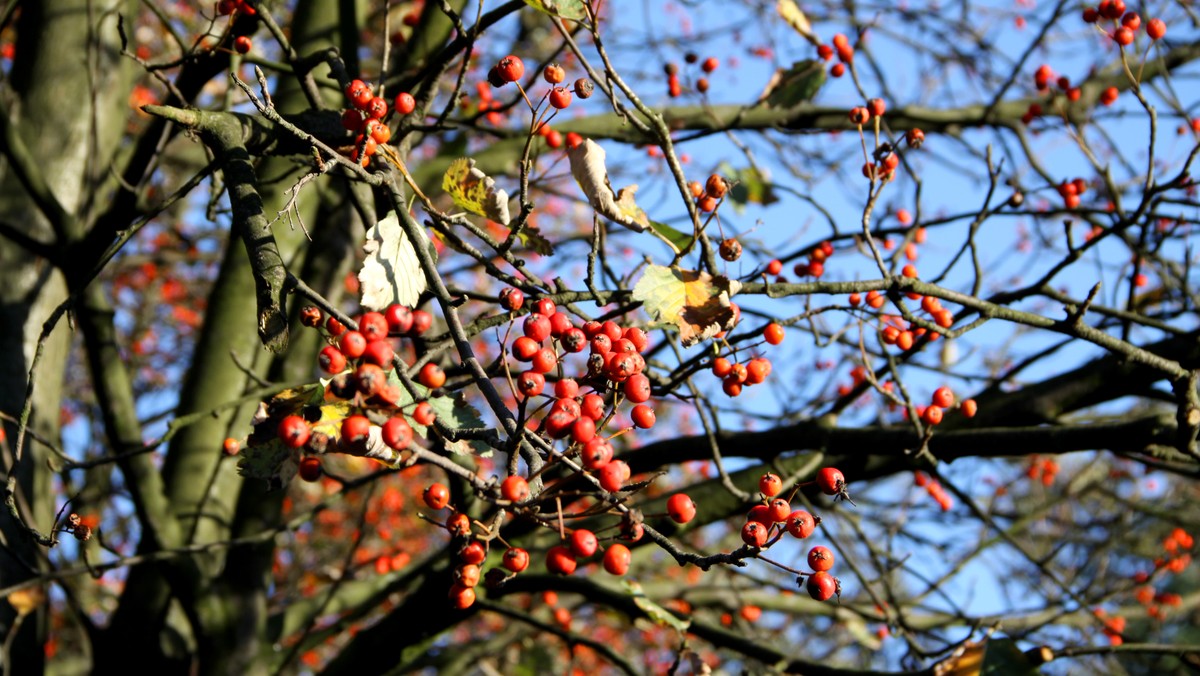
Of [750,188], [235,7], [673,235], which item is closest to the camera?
[673,235]

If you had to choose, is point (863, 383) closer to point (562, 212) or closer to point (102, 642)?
point (102, 642)

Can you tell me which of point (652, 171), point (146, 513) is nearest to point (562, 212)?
point (652, 171)

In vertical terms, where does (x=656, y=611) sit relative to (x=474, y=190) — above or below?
below

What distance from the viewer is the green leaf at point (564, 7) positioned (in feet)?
6.06

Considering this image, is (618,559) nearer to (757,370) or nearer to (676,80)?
(757,370)

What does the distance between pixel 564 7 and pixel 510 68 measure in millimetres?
200

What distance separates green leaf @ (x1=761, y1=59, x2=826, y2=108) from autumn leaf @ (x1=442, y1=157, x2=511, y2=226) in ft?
6.16

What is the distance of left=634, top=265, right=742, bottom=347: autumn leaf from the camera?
5.59 ft

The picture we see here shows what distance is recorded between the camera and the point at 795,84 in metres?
3.44

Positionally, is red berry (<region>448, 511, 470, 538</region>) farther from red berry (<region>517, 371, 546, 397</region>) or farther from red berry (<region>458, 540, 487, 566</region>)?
red berry (<region>517, 371, 546, 397</region>)

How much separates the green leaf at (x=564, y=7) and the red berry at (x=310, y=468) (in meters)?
1.00

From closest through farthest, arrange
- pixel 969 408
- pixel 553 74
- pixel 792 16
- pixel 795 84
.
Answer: pixel 553 74, pixel 969 408, pixel 792 16, pixel 795 84

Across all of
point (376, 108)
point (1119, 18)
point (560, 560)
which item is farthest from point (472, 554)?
point (1119, 18)

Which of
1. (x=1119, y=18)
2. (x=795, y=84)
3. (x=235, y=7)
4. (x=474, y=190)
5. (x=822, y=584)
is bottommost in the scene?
(x=822, y=584)
